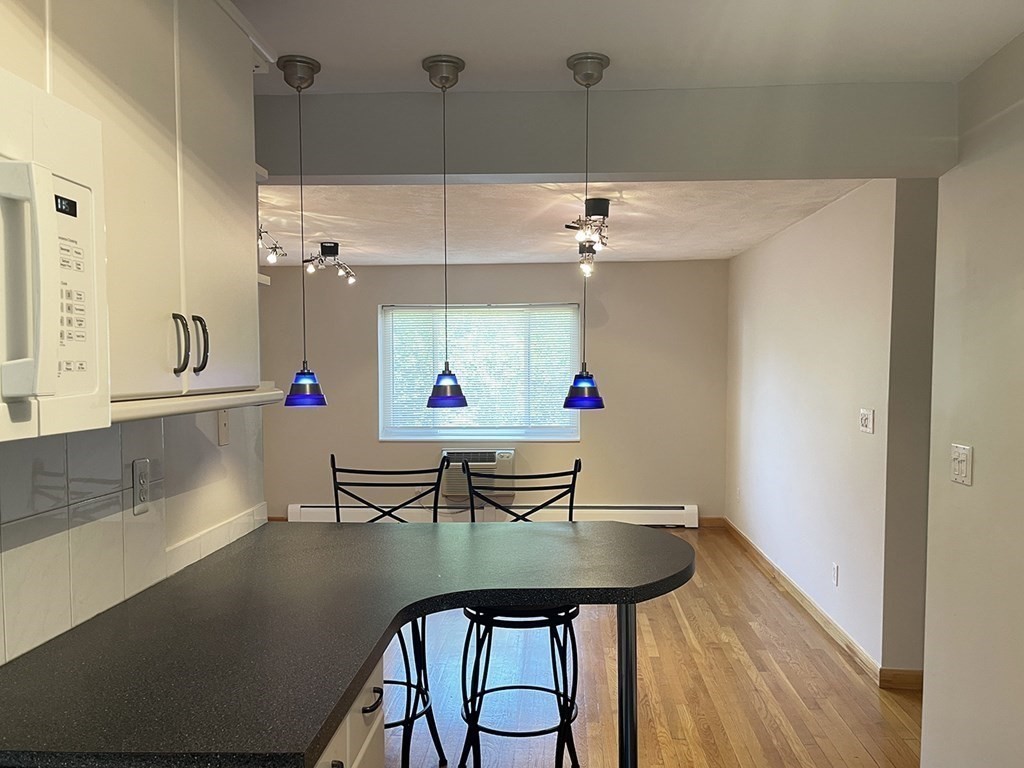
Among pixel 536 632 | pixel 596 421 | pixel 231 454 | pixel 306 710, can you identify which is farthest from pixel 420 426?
pixel 306 710

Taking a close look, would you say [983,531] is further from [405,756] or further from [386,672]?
[386,672]

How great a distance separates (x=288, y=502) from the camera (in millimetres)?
6426

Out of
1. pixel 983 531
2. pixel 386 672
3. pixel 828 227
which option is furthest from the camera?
pixel 828 227

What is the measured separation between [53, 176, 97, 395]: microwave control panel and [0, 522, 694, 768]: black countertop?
53cm

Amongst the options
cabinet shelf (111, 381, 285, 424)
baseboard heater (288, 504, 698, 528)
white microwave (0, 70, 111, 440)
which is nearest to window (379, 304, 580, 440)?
baseboard heater (288, 504, 698, 528)

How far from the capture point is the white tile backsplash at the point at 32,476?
1190mm

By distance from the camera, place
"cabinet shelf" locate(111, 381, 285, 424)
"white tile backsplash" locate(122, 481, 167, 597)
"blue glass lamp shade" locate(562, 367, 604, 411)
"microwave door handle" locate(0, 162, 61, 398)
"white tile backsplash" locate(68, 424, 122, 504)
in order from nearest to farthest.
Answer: "microwave door handle" locate(0, 162, 61, 398) → "cabinet shelf" locate(111, 381, 285, 424) → "white tile backsplash" locate(68, 424, 122, 504) → "white tile backsplash" locate(122, 481, 167, 597) → "blue glass lamp shade" locate(562, 367, 604, 411)

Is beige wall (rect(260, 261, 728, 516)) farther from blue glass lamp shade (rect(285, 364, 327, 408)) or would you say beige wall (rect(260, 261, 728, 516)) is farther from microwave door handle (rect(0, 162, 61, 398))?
microwave door handle (rect(0, 162, 61, 398))

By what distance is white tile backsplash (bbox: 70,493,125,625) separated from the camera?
1.37 metres

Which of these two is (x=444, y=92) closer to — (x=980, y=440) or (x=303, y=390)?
(x=303, y=390)

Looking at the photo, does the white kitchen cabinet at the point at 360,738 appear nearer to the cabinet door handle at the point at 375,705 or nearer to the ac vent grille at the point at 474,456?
the cabinet door handle at the point at 375,705

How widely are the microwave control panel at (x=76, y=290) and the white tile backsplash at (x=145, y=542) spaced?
716 mm

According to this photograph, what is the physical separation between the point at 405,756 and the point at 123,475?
1.52 meters

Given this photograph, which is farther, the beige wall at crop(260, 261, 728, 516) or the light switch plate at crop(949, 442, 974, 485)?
the beige wall at crop(260, 261, 728, 516)
